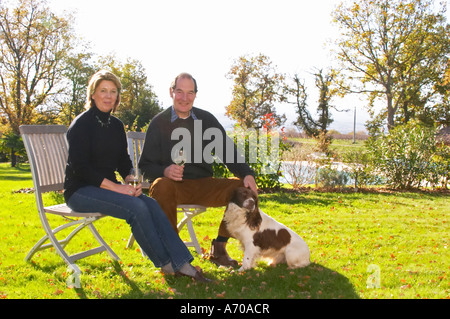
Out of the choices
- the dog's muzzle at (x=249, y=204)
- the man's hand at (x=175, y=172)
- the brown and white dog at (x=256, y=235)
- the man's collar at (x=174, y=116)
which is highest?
the man's collar at (x=174, y=116)

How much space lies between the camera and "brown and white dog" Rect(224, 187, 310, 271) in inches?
143

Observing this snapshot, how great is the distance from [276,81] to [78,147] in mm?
A: 30195

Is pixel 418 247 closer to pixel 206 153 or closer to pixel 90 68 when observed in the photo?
pixel 206 153

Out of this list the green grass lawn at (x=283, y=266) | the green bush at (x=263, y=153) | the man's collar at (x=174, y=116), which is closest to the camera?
the green grass lawn at (x=283, y=266)

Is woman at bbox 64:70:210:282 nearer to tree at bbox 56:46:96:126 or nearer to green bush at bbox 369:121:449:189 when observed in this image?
green bush at bbox 369:121:449:189

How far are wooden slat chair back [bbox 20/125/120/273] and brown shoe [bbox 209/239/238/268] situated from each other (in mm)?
932

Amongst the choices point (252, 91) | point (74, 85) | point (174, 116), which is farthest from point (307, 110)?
point (174, 116)

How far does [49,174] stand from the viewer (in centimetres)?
390

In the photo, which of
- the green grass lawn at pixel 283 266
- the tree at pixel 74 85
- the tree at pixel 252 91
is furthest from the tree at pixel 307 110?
the green grass lawn at pixel 283 266

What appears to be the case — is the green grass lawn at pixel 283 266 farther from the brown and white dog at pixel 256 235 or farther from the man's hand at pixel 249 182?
the man's hand at pixel 249 182

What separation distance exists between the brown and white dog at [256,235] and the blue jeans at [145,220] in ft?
1.86

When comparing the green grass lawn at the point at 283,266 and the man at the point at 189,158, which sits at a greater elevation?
the man at the point at 189,158

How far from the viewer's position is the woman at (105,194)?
3.28m
